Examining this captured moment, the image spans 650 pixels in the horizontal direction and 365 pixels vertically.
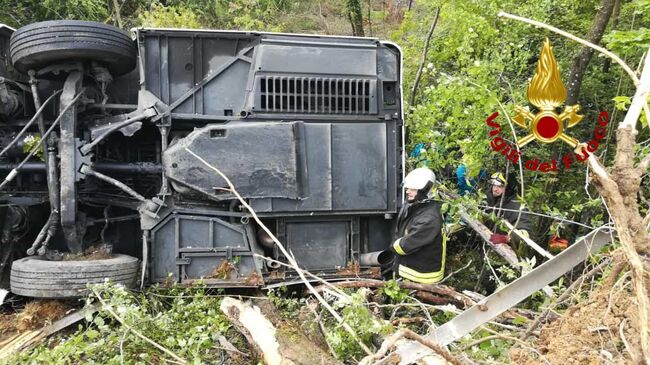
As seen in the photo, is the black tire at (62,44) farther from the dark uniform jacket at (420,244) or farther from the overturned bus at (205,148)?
the dark uniform jacket at (420,244)

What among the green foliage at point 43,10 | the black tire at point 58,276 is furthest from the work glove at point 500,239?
the green foliage at point 43,10

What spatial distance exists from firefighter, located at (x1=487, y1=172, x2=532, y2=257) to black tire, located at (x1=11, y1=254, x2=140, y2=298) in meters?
3.06

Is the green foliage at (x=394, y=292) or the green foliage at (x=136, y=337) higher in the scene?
the green foliage at (x=394, y=292)

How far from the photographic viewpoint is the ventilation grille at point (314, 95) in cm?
418

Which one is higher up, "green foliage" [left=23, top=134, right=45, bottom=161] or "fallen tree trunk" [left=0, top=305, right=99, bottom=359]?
"green foliage" [left=23, top=134, right=45, bottom=161]

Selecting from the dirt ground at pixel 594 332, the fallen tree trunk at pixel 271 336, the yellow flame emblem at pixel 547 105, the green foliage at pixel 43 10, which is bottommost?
the fallen tree trunk at pixel 271 336

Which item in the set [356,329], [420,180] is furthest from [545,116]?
[356,329]

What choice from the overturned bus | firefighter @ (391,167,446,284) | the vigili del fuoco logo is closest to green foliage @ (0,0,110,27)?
the overturned bus

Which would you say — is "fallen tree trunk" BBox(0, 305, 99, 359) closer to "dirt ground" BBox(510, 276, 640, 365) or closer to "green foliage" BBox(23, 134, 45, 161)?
"green foliage" BBox(23, 134, 45, 161)

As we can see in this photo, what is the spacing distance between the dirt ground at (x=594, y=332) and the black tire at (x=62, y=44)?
3.45 metres

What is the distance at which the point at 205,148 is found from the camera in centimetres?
399

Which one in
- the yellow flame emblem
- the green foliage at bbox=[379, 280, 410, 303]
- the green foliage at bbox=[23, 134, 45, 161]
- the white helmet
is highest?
the yellow flame emblem

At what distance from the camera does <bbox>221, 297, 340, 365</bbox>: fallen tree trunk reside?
2.79 metres

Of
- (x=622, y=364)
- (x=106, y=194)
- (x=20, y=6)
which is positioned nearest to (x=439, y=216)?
(x=622, y=364)
